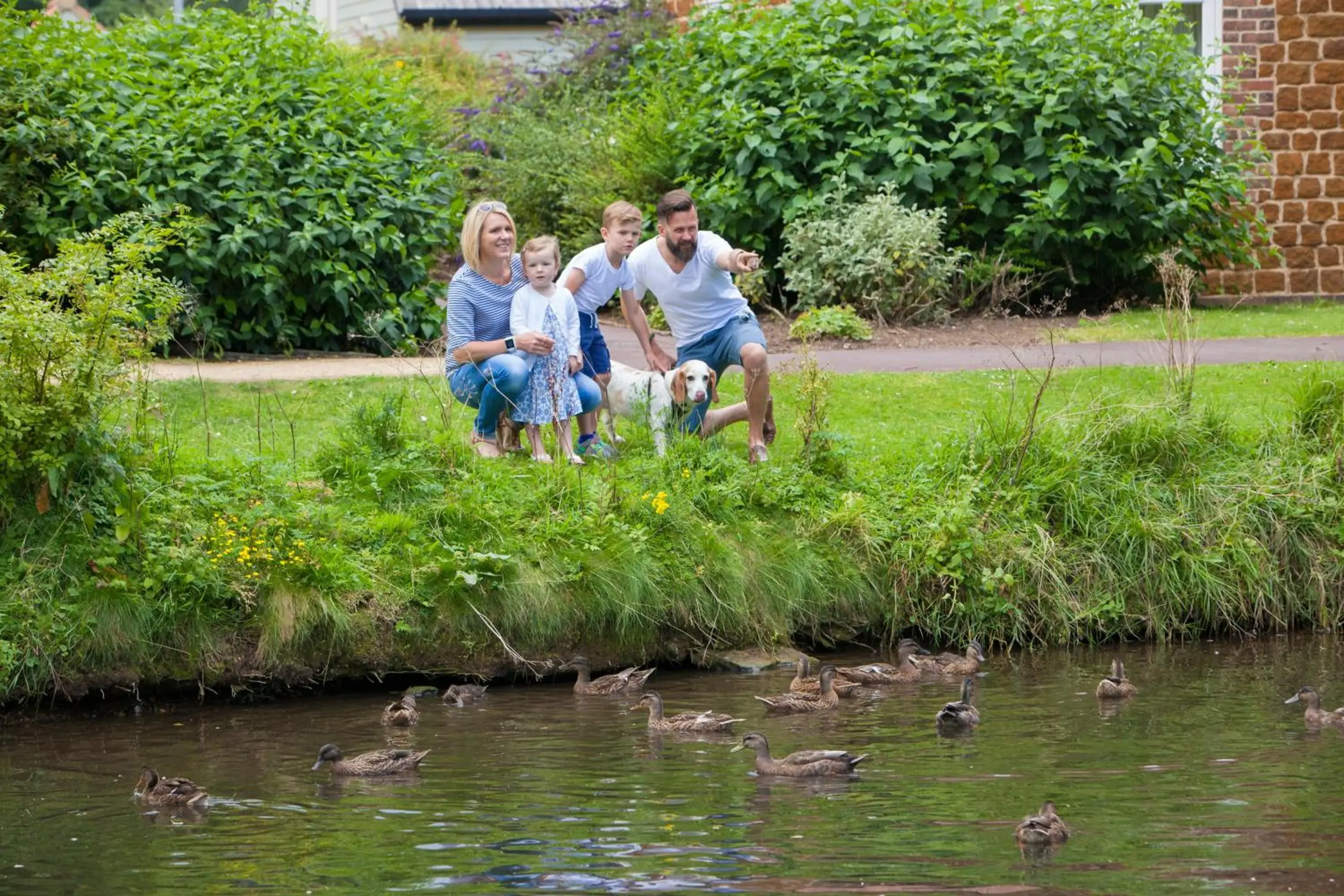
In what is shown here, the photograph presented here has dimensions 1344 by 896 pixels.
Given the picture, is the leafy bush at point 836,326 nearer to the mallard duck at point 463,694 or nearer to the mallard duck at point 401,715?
the mallard duck at point 463,694

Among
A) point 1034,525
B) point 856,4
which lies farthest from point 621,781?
point 856,4

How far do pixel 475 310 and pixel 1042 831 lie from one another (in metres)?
6.69

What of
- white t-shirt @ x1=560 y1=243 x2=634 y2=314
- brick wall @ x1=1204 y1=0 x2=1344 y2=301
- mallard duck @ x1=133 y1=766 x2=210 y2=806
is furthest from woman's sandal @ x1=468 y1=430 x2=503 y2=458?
brick wall @ x1=1204 y1=0 x2=1344 y2=301

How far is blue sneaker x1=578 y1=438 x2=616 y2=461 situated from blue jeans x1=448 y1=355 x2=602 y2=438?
0.76 ft

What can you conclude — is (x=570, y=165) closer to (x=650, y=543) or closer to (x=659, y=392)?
(x=659, y=392)

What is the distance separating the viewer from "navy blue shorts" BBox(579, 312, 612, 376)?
13461 millimetres

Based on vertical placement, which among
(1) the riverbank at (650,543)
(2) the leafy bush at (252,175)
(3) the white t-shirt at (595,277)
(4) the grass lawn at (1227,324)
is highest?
(2) the leafy bush at (252,175)

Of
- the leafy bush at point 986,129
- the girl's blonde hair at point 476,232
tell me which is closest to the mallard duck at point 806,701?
the girl's blonde hair at point 476,232

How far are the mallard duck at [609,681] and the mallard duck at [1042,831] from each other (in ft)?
12.2

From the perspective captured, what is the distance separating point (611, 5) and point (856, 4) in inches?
358

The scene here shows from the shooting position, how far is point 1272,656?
12.0 meters

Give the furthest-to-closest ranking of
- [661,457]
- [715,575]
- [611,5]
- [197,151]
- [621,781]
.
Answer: [611,5]
[197,151]
[661,457]
[715,575]
[621,781]

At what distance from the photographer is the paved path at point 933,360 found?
1634 centimetres

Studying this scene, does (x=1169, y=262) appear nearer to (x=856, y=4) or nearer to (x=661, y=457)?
(x=661, y=457)
